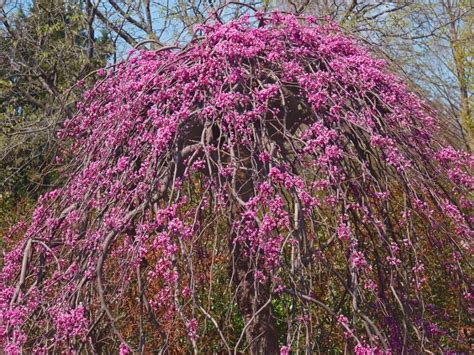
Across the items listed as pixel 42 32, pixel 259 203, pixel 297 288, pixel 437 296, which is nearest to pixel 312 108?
pixel 259 203

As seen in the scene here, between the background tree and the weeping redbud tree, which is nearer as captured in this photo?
the weeping redbud tree

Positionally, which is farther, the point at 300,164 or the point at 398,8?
the point at 398,8

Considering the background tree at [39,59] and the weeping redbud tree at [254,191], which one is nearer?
the weeping redbud tree at [254,191]

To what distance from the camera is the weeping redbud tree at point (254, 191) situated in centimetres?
166

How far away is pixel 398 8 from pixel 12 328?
26.5ft

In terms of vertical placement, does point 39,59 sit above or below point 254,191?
above

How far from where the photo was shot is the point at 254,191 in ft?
6.33

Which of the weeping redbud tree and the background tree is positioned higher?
the background tree

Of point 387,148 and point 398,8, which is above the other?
point 398,8

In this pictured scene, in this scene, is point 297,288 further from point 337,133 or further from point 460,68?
point 460,68

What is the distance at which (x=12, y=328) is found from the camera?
71.2 inches

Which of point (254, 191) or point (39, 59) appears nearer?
point (254, 191)

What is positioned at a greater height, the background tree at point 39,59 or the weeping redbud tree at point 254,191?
the background tree at point 39,59

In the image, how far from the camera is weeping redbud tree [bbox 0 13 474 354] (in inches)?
65.3
